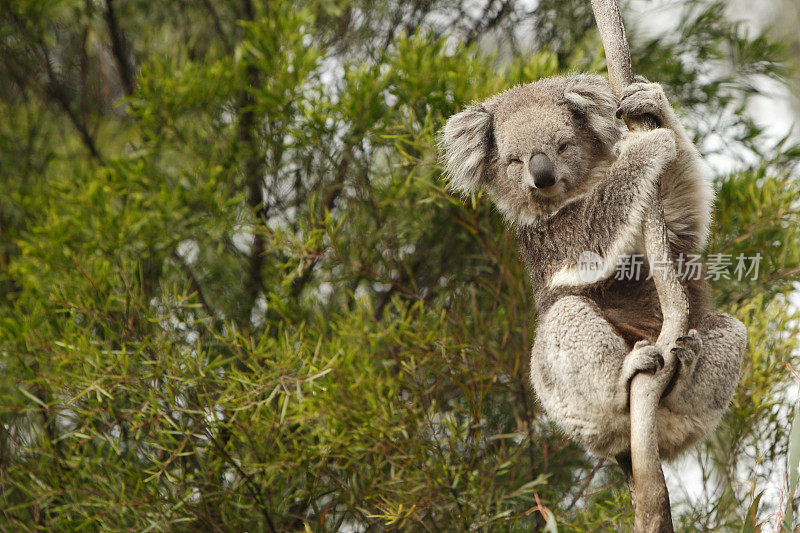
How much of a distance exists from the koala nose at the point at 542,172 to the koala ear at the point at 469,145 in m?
0.41

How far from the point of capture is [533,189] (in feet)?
9.53

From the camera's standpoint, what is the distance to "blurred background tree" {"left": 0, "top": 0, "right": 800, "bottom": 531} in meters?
3.50

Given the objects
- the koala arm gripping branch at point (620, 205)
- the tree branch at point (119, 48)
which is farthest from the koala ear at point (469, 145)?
the tree branch at point (119, 48)

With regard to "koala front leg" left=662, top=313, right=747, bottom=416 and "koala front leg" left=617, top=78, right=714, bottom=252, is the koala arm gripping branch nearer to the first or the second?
"koala front leg" left=617, top=78, right=714, bottom=252

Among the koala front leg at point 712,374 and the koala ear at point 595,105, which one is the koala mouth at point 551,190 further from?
the koala front leg at point 712,374

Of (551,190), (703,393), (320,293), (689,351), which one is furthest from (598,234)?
(320,293)

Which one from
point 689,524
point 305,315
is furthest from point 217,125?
point 689,524

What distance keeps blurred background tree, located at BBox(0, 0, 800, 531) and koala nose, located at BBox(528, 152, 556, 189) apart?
908mm

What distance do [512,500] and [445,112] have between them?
5.94 ft

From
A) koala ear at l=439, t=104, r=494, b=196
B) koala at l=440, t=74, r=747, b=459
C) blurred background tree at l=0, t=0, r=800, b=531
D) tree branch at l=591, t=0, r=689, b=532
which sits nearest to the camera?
tree branch at l=591, t=0, r=689, b=532

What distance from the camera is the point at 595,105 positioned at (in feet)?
9.71

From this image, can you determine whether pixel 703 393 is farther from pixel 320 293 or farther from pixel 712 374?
pixel 320 293

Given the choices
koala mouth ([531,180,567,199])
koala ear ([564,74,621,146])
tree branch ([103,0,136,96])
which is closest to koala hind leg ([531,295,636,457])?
koala mouth ([531,180,567,199])

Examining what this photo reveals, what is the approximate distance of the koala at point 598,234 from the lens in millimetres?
2596
